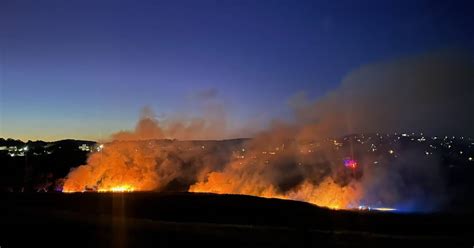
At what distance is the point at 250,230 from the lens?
54.9 ft

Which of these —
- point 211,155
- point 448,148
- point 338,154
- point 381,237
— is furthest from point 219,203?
point 448,148

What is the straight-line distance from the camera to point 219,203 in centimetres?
2552

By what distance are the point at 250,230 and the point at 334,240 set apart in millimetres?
3340

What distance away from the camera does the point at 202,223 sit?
19281 mm

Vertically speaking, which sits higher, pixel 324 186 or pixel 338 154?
pixel 338 154

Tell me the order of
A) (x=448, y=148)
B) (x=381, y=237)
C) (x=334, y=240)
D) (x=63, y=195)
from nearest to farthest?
1. (x=334, y=240)
2. (x=381, y=237)
3. (x=63, y=195)
4. (x=448, y=148)

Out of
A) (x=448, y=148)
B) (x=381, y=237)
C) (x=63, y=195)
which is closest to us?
(x=381, y=237)

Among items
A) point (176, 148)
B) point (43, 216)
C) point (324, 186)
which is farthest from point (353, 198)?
point (176, 148)

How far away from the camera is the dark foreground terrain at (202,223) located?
14.5 metres

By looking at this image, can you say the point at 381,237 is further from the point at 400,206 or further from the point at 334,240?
the point at 400,206

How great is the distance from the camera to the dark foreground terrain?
1452 centimetres

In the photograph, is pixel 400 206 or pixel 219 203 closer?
pixel 219 203

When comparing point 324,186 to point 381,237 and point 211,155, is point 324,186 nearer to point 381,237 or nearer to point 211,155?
point 381,237

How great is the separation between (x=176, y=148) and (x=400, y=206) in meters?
24.2
